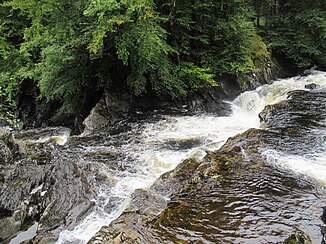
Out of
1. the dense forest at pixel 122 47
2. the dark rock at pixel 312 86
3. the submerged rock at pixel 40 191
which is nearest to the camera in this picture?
the submerged rock at pixel 40 191

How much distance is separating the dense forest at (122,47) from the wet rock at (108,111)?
506mm

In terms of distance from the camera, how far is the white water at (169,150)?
5.79 metres

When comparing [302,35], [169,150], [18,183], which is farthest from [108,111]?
[302,35]

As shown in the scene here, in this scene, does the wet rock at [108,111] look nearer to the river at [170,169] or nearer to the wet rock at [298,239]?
the river at [170,169]

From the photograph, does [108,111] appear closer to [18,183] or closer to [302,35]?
[18,183]

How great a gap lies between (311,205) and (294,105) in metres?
6.38

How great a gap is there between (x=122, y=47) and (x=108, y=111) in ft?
8.74

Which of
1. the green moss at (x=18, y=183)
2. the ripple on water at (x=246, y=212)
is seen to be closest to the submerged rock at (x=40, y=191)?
the green moss at (x=18, y=183)

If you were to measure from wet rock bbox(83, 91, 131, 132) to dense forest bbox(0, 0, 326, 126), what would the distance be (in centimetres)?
51

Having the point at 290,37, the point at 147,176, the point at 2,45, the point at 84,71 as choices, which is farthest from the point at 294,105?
the point at 2,45

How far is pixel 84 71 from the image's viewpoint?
11.4 meters

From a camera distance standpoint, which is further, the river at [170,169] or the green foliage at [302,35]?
the green foliage at [302,35]

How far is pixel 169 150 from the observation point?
845 cm

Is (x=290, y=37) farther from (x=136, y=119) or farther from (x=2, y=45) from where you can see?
(x=2, y=45)
